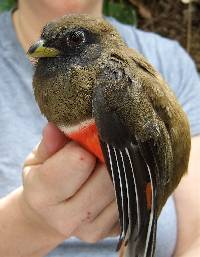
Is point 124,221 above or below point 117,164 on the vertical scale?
below

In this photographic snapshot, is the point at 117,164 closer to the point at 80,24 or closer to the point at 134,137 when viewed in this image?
the point at 134,137

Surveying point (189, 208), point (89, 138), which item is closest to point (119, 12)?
point (189, 208)

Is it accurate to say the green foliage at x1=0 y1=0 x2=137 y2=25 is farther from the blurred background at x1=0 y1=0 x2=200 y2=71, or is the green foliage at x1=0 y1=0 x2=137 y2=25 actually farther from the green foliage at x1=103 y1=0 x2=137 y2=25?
the blurred background at x1=0 y1=0 x2=200 y2=71

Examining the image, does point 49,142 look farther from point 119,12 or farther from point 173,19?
point 173,19

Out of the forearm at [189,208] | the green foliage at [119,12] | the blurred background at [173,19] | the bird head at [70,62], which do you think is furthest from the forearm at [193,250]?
the blurred background at [173,19]

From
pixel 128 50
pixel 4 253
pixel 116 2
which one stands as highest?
pixel 128 50

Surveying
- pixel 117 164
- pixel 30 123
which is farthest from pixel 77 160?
pixel 30 123
